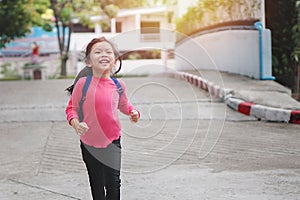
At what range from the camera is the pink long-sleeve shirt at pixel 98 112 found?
10.3 feet

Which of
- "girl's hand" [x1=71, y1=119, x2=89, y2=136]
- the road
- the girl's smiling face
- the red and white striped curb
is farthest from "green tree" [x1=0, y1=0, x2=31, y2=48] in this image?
"girl's hand" [x1=71, y1=119, x2=89, y2=136]

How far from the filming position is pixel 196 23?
1641 centimetres

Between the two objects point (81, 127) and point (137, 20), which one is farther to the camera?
point (137, 20)

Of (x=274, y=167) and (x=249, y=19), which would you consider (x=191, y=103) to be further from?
(x=274, y=167)

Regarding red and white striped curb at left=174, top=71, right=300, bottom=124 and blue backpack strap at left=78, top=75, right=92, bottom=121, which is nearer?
blue backpack strap at left=78, top=75, right=92, bottom=121

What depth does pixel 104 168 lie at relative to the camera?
3.26m

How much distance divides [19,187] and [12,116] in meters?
4.06

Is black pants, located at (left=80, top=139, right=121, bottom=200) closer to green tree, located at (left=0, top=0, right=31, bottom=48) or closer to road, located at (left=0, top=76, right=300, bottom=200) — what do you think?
road, located at (left=0, top=76, right=300, bottom=200)

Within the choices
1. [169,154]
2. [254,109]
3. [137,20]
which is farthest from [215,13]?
[137,20]

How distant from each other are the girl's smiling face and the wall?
17.0 ft

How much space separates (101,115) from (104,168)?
33cm

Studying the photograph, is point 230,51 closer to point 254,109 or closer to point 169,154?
point 254,109

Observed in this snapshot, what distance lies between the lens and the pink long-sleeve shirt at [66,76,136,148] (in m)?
3.14

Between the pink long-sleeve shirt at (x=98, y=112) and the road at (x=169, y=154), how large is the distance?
3.28 ft
